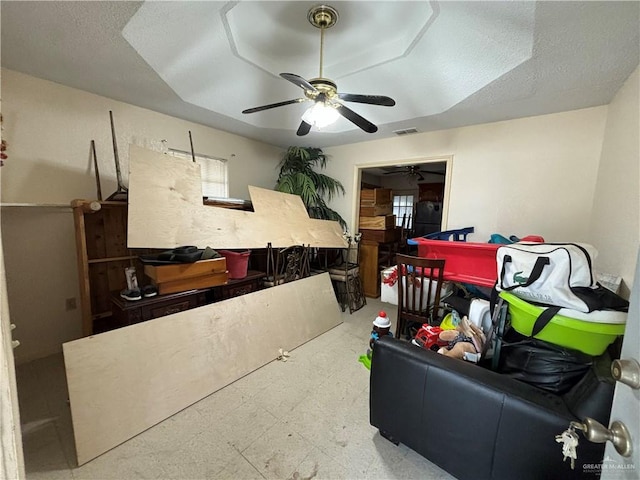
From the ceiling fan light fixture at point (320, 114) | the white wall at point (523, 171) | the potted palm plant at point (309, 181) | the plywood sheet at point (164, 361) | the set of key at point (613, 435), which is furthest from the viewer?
the potted palm plant at point (309, 181)

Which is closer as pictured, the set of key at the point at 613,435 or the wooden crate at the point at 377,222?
the set of key at the point at 613,435

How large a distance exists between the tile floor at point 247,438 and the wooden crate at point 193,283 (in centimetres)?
86

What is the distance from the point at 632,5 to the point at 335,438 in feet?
9.86

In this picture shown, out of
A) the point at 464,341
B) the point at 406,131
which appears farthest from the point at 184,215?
the point at 406,131

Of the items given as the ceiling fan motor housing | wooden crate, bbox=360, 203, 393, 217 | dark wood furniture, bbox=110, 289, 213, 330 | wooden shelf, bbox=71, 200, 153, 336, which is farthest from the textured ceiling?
dark wood furniture, bbox=110, 289, 213, 330

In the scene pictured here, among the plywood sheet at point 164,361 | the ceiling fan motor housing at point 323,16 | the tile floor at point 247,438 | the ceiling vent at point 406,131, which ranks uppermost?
the ceiling fan motor housing at point 323,16

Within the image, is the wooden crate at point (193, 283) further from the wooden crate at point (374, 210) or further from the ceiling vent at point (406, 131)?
the ceiling vent at point (406, 131)

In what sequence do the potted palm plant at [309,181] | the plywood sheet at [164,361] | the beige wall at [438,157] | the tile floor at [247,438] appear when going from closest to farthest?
the tile floor at [247,438], the plywood sheet at [164,361], the beige wall at [438,157], the potted palm plant at [309,181]

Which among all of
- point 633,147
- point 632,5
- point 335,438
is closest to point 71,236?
point 335,438

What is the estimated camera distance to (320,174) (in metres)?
4.41

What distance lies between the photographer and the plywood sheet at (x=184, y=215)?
6.51ft

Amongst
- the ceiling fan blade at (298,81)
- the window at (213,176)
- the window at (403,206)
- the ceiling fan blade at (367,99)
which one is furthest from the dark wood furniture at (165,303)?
the window at (403,206)

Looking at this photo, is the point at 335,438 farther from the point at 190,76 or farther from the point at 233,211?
the point at 190,76

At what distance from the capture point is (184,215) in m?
2.23
